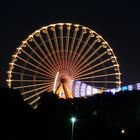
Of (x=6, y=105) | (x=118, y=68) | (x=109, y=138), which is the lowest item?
(x=109, y=138)

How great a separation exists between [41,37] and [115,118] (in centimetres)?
1279

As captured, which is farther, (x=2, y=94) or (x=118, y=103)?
(x=118, y=103)

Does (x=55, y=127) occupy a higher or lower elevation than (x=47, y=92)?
lower

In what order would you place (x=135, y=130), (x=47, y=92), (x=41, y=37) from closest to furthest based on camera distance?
(x=135, y=130) < (x=47, y=92) < (x=41, y=37)

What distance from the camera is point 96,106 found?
54.4m

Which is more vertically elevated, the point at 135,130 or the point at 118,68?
the point at 118,68

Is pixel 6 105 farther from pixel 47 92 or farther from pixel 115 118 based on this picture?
pixel 115 118

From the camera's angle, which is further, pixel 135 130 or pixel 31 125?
pixel 135 130

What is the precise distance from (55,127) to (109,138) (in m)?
5.40

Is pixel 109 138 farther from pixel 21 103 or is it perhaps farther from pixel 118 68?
pixel 118 68

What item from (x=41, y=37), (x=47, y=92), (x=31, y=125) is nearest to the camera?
(x=31, y=125)

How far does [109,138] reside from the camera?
148 feet

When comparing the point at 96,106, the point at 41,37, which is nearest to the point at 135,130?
the point at 96,106

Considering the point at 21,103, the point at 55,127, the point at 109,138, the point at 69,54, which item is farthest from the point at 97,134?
the point at 69,54
